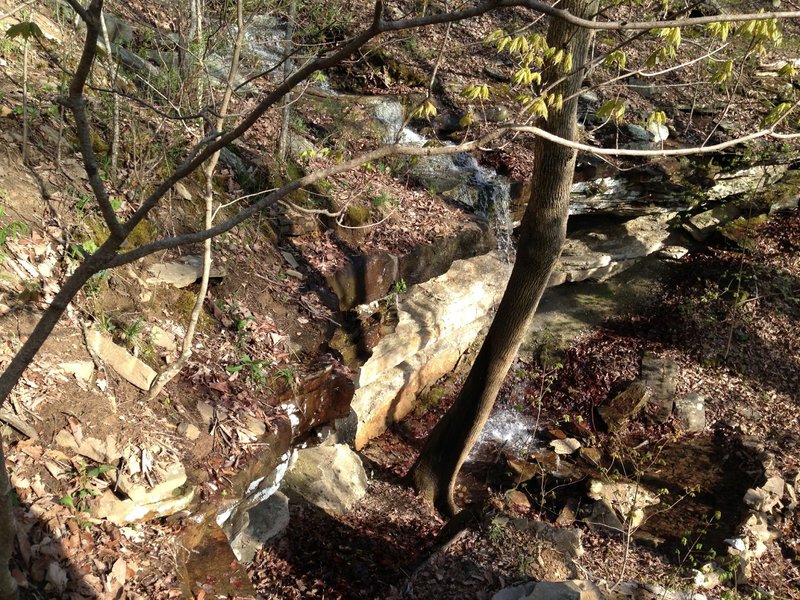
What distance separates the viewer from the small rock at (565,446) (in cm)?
789

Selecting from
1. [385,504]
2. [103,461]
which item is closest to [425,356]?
[385,504]

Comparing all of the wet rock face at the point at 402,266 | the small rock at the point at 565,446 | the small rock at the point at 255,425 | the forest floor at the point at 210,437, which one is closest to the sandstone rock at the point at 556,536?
the forest floor at the point at 210,437

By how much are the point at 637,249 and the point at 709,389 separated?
10.0 feet

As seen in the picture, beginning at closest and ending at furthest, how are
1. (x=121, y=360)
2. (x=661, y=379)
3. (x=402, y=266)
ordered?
(x=121, y=360) < (x=402, y=266) < (x=661, y=379)

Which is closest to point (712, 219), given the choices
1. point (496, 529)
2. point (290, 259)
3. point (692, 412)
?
point (692, 412)

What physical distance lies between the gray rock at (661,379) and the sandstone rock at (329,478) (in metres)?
4.99

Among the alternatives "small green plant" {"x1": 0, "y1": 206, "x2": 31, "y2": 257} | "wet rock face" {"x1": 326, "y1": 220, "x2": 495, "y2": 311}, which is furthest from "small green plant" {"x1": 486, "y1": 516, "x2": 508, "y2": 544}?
"small green plant" {"x1": 0, "y1": 206, "x2": 31, "y2": 257}

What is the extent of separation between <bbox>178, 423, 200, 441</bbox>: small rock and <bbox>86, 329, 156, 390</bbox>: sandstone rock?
41 cm

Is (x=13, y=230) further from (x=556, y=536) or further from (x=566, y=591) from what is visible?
(x=556, y=536)

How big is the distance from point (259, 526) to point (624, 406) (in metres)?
5.94

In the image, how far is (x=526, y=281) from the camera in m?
5.24

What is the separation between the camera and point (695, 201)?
10.0 metres

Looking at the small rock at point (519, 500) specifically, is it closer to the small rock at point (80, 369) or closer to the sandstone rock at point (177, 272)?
the sandstone rock at point (177, 272)

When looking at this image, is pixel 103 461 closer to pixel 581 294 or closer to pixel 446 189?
pixel 446 189
